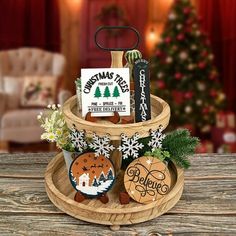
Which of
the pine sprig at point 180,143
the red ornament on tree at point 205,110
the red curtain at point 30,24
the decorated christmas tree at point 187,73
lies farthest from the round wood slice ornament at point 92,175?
the red curtain at point 30,24

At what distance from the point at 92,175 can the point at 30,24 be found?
191 inches

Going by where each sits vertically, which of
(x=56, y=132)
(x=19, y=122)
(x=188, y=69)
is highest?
(x=56, y=132)

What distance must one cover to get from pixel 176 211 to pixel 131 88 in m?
0.40

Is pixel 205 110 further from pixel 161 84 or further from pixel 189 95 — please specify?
pixel 161 84

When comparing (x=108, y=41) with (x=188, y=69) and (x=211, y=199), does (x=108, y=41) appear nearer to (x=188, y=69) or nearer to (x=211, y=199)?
(x=188, y=69)

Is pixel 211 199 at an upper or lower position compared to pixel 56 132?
lower

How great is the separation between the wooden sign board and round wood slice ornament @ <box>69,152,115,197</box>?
14 cm

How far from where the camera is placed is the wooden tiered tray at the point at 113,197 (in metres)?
1.29

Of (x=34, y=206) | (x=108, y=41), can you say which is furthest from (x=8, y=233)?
(x=108, y=41)

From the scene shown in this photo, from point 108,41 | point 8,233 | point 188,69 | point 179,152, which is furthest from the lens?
point 108,41

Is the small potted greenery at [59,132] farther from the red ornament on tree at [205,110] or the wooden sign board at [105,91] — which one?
the red ornament on tree at [205,110]

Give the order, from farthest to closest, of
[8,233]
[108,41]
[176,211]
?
1. [108,41]
2. [176,211]
3. [8,233]

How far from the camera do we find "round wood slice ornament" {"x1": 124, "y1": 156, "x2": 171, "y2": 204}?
135 cm

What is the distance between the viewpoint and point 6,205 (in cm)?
143
